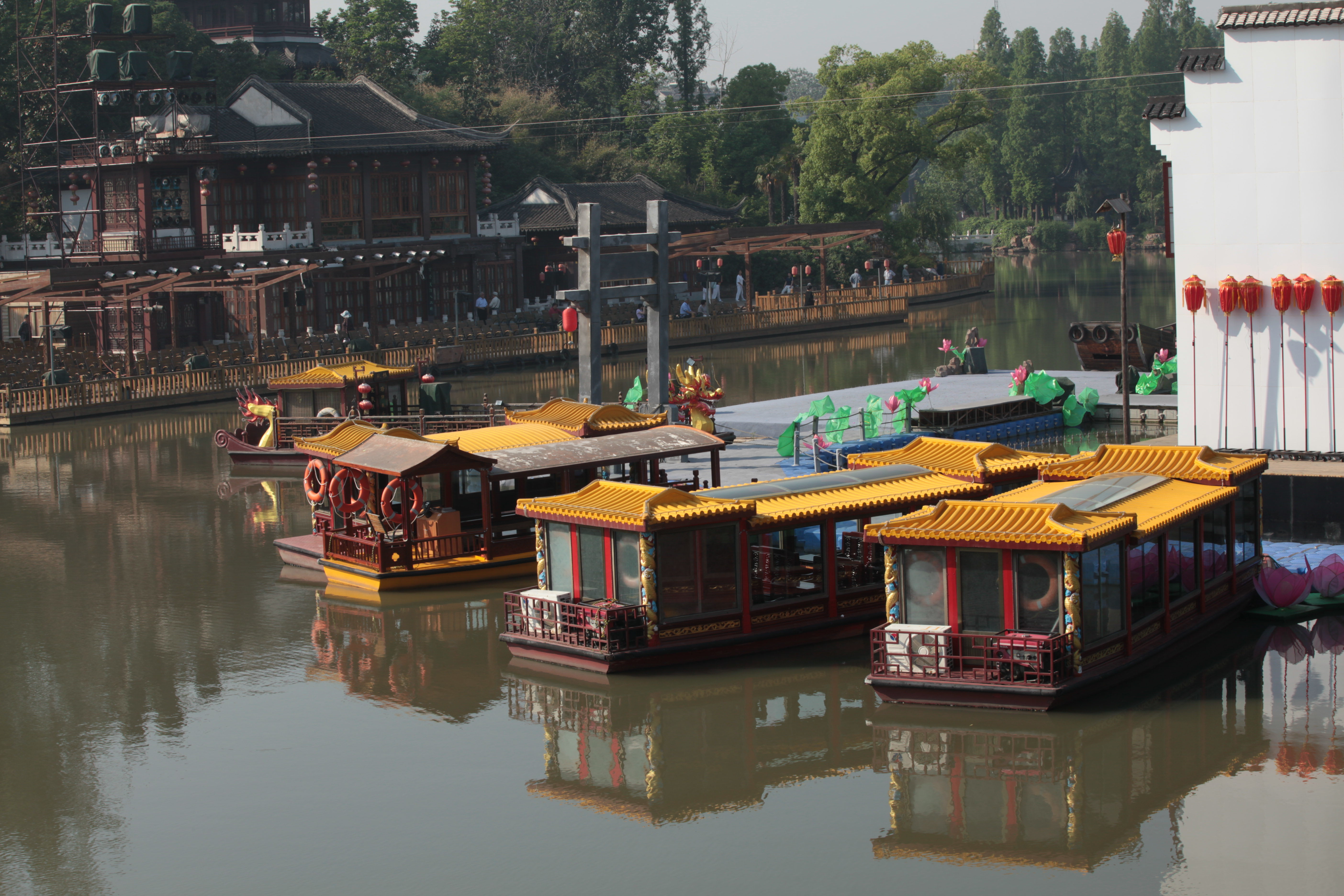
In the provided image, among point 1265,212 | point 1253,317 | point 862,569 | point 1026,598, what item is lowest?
point 862,569

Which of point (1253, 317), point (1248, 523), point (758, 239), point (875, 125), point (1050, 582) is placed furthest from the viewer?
point (875, 125)

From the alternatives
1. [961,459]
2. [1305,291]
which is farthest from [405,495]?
[1305,291]

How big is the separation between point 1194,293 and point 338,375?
18210 millimetres

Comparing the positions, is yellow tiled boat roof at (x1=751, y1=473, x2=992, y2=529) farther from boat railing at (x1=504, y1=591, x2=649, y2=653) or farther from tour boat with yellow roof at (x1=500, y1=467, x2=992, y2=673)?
boat railing at (x1=504, y1=591, x2=649, y2=653)

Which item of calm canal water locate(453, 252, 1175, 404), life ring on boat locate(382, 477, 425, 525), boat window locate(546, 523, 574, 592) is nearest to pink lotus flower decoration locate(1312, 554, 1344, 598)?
→ boat window locate(546, 523, 574, 592)

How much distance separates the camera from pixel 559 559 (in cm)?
1747

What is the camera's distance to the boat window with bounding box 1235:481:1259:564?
61.3 feet

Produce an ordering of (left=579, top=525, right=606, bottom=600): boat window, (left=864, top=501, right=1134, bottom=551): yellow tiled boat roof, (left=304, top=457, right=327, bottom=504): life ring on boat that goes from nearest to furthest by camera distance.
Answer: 1. (left=864, top=501, right=1134, bottom=551): yellow tiled boat roof
2. (left=579, top=525, right=606, bottom=600): boat window
3. (left=304, top=457, right=327, bottom=504): life ring on boat

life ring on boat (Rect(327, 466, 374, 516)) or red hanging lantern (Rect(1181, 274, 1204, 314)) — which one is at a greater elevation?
red hanging lantern (Rect(1181, 274, 1204, 314))

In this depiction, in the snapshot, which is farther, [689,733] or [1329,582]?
[1329,582]

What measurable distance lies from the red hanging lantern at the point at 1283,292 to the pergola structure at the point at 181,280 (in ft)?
96.2

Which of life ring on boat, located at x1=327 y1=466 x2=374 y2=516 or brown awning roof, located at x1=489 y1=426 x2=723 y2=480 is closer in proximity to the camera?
brown awning roof, located at x1=489 y1=426 x2=723 y2=480

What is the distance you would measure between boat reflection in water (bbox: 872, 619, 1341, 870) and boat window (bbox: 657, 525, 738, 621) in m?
2.43

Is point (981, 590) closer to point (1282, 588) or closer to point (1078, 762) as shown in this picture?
point (1078, 762)
